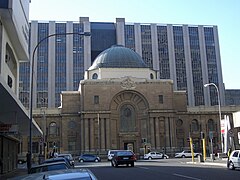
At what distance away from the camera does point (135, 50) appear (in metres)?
106

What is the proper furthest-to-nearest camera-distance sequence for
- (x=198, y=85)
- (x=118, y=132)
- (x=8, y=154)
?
(x=198, y=85) → (x=118, y=132) → (x=8, y=154)

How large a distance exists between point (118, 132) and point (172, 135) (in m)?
10.5

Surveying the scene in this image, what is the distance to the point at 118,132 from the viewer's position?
6738 cm

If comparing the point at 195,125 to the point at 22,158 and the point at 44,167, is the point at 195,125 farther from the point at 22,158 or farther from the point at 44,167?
the point at 44,167

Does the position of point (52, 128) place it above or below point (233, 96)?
below

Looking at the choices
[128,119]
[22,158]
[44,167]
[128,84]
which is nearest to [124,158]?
[44,167]

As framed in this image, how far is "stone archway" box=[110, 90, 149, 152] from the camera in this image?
67250mm

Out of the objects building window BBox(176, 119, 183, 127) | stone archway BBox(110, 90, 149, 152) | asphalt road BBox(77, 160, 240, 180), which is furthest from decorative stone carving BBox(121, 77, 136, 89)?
asphalt road BBox(77, 160, 240, 180)

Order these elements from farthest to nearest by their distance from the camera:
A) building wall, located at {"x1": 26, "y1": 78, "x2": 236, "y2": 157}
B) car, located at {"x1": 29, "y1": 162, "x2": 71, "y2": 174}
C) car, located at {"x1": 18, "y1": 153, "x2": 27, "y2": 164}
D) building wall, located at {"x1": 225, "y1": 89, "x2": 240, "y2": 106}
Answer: building wall, located at {"x1": 225, "y1": 89, "x2": 240, "y2": 106} → building wall, located at {"x1": 26, "y1": 78, "x2": 236, "y2": 157} → car, located at {"x1": 18, "y1": 153, "x2": 27, "y2": 164} → car, located at {"x1": 29, "y1": 162, "x2": 71, "y2": 174}

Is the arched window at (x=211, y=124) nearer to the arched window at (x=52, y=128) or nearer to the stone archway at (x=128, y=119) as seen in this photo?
the stone archway at (x=128, y=119)

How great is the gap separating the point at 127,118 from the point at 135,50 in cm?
4109

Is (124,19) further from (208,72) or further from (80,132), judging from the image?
(80,132)

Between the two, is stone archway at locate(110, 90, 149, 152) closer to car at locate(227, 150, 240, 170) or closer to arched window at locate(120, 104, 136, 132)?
arched window at locate(120, 104, 136, 132)

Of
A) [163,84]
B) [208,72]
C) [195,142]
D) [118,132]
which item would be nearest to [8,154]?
[118,132]
